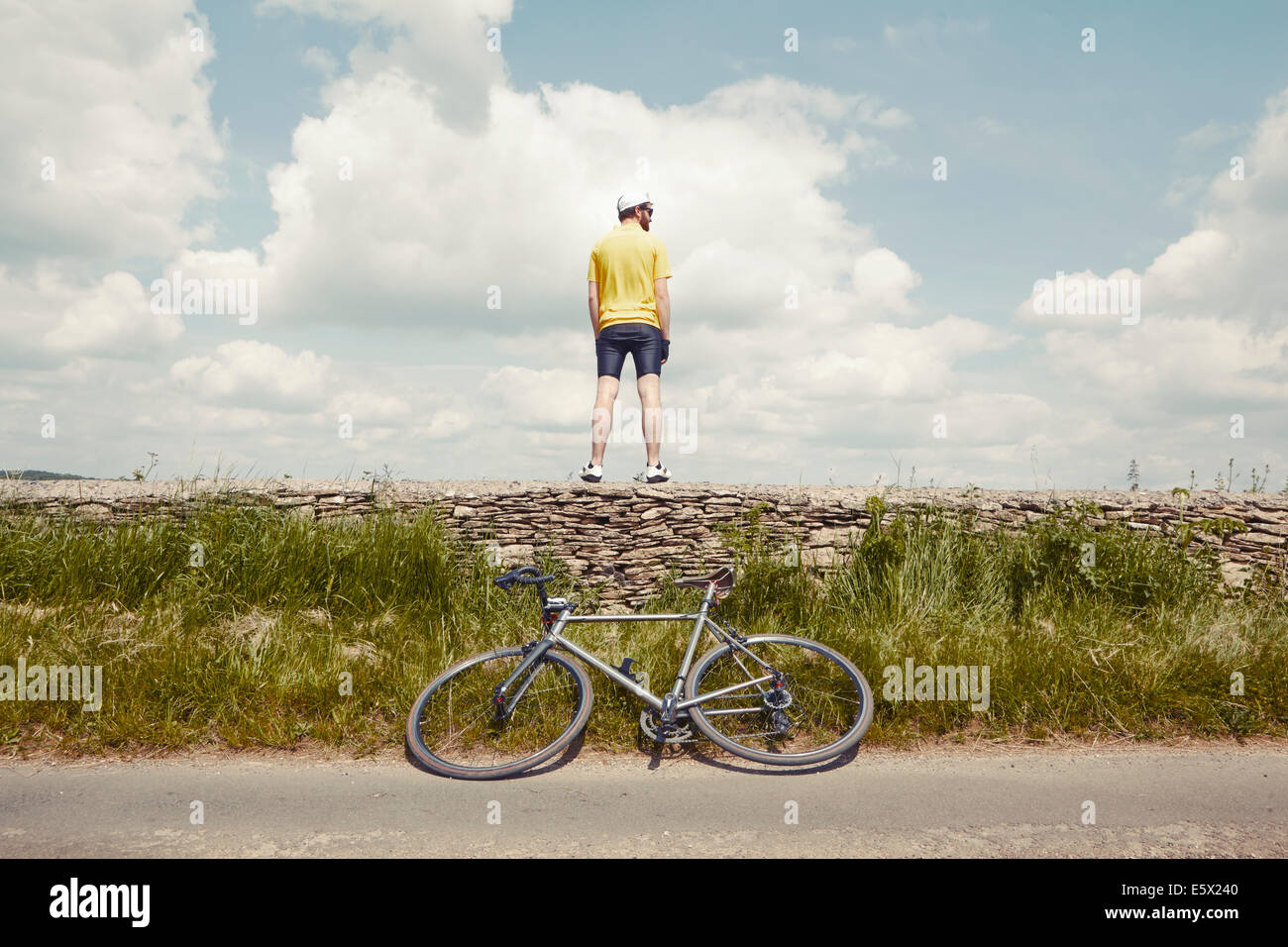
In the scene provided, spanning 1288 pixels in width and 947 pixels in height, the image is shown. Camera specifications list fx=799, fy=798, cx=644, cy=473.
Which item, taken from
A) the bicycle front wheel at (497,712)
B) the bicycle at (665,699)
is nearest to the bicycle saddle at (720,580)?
the bicycle at (665,699)

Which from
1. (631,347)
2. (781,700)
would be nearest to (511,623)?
(781,700)

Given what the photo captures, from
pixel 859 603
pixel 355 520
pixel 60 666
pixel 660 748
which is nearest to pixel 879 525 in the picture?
pixel 859 603

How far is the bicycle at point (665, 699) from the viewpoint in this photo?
16.7 ft

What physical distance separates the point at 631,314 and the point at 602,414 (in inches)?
40.5

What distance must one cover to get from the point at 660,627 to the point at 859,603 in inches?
75.3

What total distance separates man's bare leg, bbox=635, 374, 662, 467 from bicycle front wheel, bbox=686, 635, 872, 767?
3.05 m

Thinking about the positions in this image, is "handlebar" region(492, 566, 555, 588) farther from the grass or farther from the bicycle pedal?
the grass

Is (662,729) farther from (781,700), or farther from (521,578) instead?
(521,578)

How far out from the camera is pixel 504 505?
25.9 ft

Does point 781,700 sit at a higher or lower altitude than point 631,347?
lower

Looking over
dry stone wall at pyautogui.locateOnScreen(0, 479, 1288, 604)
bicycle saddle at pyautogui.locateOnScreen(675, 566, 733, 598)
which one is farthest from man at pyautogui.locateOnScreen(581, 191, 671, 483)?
bicycle saddle at pyautogui.locateOnScreen(675, 566, 733, 598)

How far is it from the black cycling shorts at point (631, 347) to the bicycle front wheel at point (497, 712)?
3530mm

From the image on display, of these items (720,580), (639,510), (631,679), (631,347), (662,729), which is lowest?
(662,729)

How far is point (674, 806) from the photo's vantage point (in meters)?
4.38
